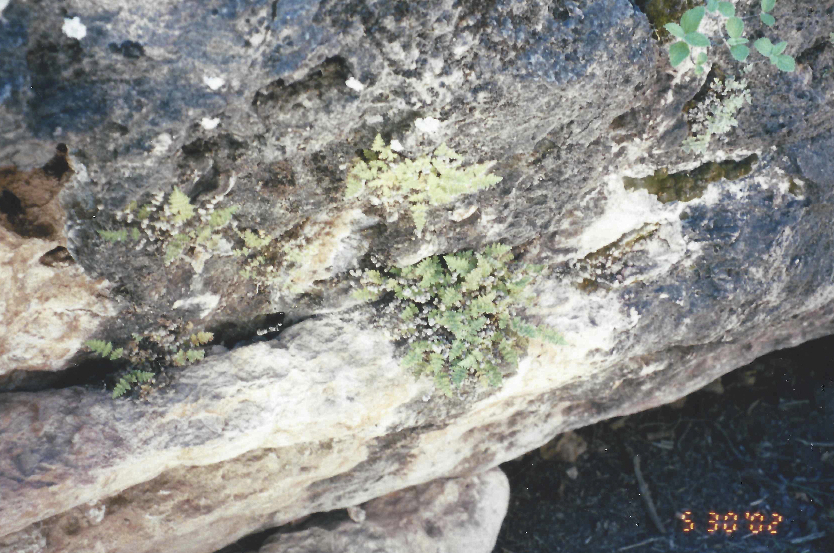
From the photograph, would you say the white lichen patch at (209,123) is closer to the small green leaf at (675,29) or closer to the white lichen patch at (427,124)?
the white lichen patch at (427,124)

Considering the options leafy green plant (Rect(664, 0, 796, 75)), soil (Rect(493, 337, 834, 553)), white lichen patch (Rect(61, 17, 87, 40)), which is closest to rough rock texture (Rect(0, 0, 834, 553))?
white lichen patch (Rect(61, 17, 87, 40))

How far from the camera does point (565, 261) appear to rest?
18.3ft

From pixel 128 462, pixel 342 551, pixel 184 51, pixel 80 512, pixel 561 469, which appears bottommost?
pixel 561 469

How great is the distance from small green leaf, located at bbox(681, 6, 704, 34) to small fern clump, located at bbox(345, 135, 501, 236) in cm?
163

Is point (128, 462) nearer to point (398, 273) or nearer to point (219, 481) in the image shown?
point (219, 481)

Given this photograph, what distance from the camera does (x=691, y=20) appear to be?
3.98 metres

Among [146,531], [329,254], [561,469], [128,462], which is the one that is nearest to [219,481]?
[146,531]

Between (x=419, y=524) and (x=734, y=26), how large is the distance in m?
6.07

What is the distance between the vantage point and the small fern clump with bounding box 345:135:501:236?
4.20 metres

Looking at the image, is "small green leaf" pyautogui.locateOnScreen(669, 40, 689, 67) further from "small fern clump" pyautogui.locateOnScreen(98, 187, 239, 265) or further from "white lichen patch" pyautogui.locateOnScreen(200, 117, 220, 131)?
"small fern clump" pyautogui.locateOnScreen(98, 187, 239, 265)

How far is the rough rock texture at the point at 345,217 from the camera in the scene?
339 centimetres

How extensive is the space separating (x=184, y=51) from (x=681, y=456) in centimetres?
836
